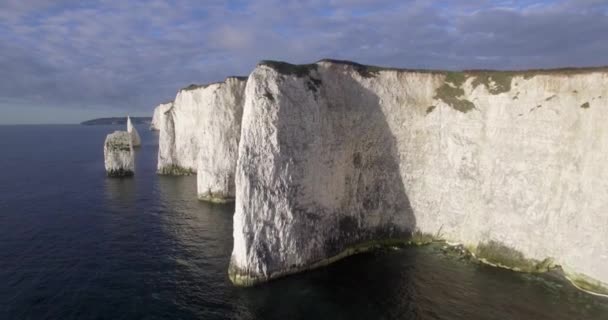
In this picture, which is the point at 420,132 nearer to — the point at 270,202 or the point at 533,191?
the point at 533,191

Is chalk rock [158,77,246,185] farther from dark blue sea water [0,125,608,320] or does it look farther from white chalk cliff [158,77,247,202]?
dark blue sea water [0,125,608,320]

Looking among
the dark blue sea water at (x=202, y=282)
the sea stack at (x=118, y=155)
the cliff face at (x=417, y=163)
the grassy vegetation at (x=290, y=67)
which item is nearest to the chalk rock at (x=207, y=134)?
the sea stack at (x=118, y=155)

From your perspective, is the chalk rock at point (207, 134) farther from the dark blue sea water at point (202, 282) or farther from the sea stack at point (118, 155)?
the dark blue sea water at point (202, 282)

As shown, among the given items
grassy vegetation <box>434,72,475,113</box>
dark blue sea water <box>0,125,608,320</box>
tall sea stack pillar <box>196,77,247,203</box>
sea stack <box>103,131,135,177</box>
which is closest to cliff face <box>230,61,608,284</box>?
grassy vegetation <box>434,72,475,113</box>

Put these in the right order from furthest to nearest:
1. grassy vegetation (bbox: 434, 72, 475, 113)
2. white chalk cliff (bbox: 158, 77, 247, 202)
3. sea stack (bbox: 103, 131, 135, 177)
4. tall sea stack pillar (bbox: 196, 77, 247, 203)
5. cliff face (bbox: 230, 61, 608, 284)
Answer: sea stack (bbox: 103, 131, 135, 177)
white chalk cliff (bbox: 158, 77, 247, 202)
tall sea stack pillar (bbox: 196, 77, 247, 203)
grassy vegetation (bbox: 434, 72, 475, 113)
cliff face (bbox: 230, 61, 608, 284)

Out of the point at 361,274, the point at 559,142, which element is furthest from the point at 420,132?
the point at 361,274

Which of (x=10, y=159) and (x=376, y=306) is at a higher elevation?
(x=10, y=159)

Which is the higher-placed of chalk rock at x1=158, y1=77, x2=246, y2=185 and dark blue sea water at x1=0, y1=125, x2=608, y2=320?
chalk rock at x1=158, y1=77, x2=246, y2=185
